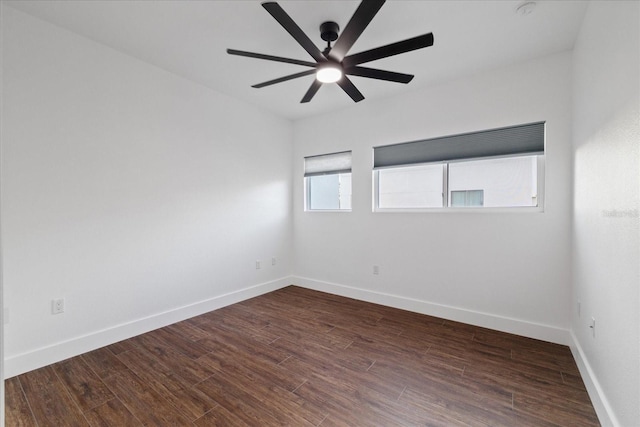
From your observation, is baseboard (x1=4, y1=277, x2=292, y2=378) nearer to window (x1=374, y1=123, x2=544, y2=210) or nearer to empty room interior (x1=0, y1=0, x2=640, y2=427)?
empty room interior (x1=0, y1=0, x2=640, y2=427)

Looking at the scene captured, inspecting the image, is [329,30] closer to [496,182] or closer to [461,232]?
[496,182]

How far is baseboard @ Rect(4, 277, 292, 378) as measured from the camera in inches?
89.9

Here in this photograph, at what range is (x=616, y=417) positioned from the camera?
5.23ft

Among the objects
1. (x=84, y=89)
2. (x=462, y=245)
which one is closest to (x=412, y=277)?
(x=462, y=245)

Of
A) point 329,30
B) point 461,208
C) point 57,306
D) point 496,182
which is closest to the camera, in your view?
point 329,30

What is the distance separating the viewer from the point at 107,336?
2711 millimetres

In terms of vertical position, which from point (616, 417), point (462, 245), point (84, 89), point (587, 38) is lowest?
point (616, 417)

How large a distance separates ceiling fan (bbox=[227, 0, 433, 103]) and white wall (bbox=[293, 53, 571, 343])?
1222 millimetres

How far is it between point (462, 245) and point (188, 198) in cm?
312

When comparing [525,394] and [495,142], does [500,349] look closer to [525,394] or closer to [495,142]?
[525,394]

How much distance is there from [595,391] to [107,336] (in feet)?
12.5

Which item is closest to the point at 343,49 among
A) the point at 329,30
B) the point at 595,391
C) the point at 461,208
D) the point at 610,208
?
the point at 329,30

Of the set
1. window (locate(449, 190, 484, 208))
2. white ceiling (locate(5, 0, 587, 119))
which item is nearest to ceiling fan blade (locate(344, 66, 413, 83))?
white ceiling (locate(5, 0, 587, 119))

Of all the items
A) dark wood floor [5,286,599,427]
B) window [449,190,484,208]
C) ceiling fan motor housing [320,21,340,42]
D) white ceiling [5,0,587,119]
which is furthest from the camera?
window [449,190,484,208]
